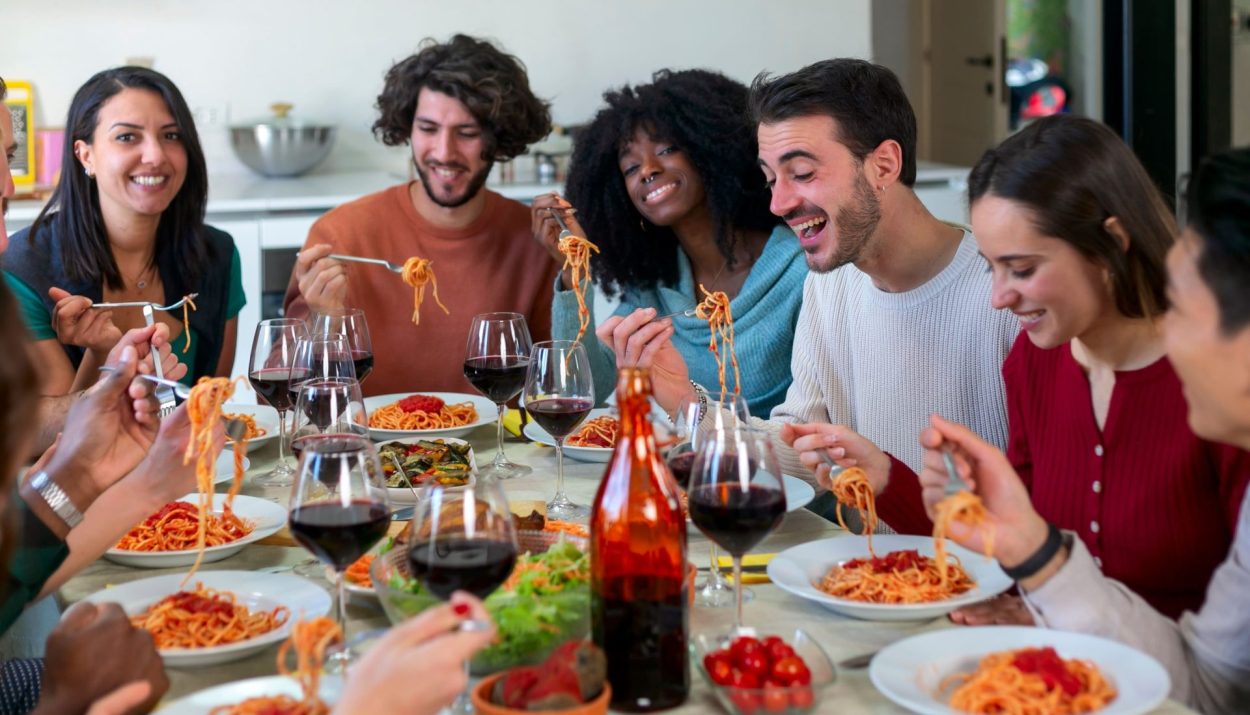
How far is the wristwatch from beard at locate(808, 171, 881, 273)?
1.41m

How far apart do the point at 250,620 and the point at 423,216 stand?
7.04 feet

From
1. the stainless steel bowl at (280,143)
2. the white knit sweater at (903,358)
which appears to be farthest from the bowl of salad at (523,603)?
the stainless steel bowl at (280,143)

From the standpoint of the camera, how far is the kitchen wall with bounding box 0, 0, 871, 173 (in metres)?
5.37

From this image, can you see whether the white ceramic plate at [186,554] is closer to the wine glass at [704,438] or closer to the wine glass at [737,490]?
the wine glass at [704,438]

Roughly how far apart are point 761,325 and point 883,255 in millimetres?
571

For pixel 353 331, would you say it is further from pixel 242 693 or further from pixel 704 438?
pixel 242 693

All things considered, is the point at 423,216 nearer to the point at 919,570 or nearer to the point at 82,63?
the point at 919,570

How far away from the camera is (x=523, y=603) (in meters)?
1.38

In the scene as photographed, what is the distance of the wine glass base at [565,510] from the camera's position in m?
1.98

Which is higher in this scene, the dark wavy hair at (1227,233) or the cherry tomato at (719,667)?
the dark wavy hair at (1227,233)

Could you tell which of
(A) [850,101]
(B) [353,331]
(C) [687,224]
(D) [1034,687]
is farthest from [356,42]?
(D) [1034,687]

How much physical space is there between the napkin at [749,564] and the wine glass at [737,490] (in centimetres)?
24

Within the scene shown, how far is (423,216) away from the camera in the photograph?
11.6ft

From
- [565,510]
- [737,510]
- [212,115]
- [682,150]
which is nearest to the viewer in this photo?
[737,510]
